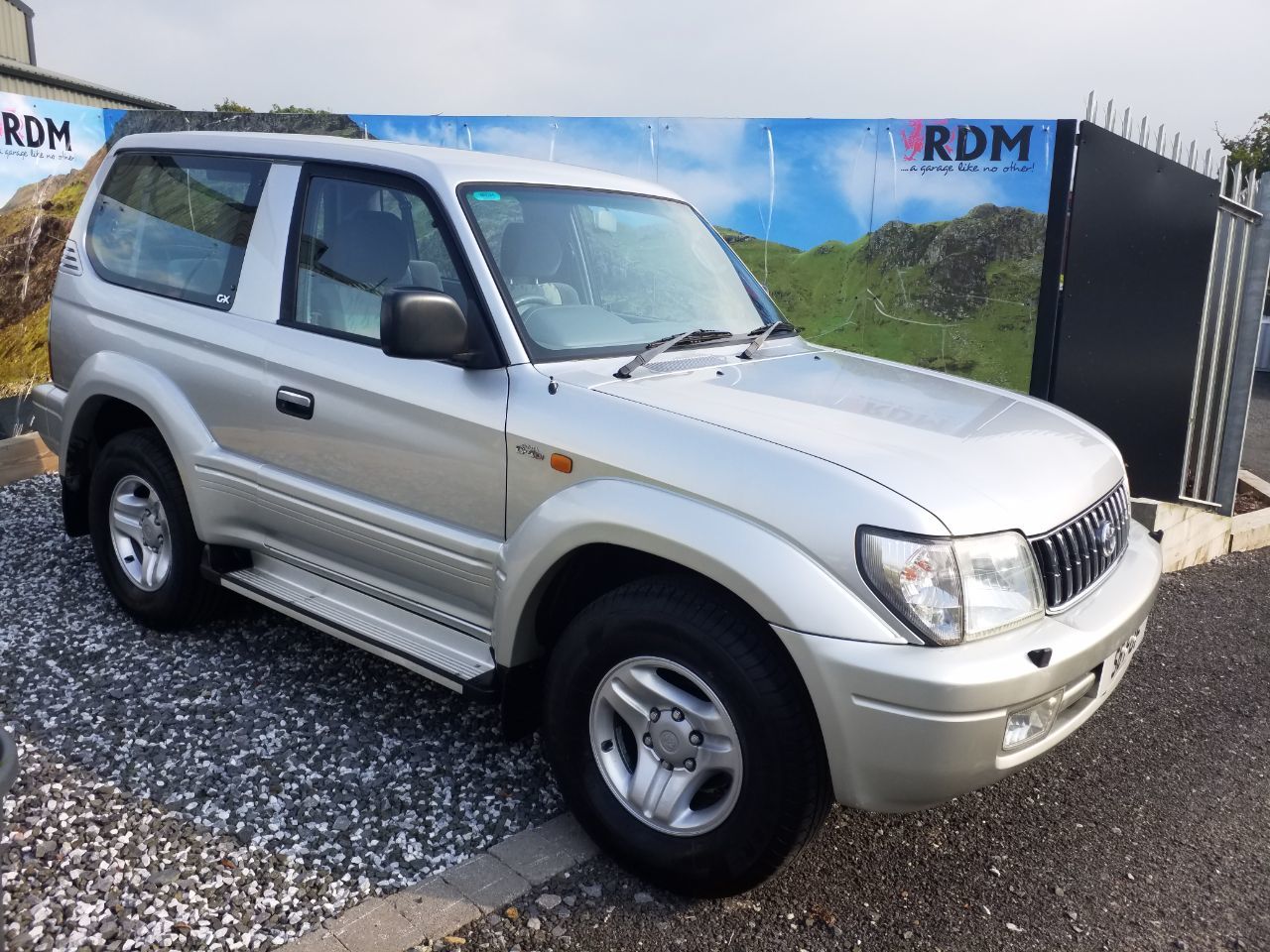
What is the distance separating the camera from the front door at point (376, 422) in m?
3.20

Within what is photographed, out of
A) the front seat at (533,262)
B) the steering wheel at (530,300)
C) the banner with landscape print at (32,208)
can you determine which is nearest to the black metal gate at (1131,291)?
the front seat at (533,262)

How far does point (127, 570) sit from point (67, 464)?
565 millimetres

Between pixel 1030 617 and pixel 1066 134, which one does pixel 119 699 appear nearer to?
pixel 1030 617

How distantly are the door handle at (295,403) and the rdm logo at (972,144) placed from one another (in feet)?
18.9

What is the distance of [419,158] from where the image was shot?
3.52 metres

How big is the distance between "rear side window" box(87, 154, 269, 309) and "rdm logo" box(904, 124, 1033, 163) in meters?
5.48

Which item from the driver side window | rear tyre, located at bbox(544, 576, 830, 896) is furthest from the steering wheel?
rear tyre, located at bbox(544, 576, 830, 896)

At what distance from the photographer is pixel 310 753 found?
3.53m

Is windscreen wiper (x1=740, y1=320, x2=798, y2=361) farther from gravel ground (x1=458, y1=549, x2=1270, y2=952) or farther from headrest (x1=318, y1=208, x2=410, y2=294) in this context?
gravel ground (x1=458, y1=549, x2=1270, y2=952)

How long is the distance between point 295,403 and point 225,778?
1259mm

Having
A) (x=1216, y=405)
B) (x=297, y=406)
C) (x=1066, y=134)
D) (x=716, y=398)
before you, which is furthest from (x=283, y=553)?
(x=1216, y=405)

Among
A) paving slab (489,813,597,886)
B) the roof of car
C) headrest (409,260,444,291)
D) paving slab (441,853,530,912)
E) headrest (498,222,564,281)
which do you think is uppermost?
the roof of car

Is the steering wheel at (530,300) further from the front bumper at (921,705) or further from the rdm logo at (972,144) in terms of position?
the rdm logo at (972,144)

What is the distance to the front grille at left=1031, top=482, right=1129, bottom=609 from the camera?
8.88ft
